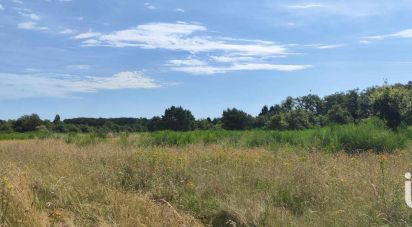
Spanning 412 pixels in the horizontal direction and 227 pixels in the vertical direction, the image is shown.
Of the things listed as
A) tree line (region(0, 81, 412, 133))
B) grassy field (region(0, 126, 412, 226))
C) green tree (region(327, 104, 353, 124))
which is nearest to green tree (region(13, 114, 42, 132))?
tree line (region(0, 81, 412, 133))

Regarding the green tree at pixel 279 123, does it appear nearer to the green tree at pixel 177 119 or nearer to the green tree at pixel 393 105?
the green tree at pixel 393 105

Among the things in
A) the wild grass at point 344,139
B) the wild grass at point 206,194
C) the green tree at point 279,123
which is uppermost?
the green tree at point 279,123

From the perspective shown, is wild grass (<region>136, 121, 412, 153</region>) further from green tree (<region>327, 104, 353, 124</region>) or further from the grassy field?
green tree (<region>327, 104, 353, 124</region>)

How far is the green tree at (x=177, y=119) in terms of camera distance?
75.8m

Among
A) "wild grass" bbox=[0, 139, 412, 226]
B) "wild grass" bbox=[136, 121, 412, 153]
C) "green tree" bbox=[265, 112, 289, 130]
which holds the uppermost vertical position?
"green tree" bbox=[265, 112, 289, 130]

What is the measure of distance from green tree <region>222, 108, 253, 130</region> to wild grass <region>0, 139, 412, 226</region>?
60.6 metres

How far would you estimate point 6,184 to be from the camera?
6023 millimetres

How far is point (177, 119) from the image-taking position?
76.7 m

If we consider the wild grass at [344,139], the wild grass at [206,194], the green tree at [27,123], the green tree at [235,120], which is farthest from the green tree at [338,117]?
the wild grass at [206,194]

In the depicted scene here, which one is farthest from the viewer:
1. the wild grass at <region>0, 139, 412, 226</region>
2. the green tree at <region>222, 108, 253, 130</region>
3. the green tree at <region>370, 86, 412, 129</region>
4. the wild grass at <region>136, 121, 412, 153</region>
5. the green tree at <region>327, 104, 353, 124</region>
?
the green tree at <region>222, 108, 253, 130</region>

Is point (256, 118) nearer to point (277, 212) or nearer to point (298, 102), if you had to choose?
point (298, 102)

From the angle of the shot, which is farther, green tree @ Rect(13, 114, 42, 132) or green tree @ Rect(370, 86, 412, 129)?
green tree @ Rect(13, 114, 42, 132)

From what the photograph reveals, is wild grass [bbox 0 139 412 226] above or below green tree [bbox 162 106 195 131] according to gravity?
below

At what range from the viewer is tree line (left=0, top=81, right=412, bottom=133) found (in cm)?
3262
